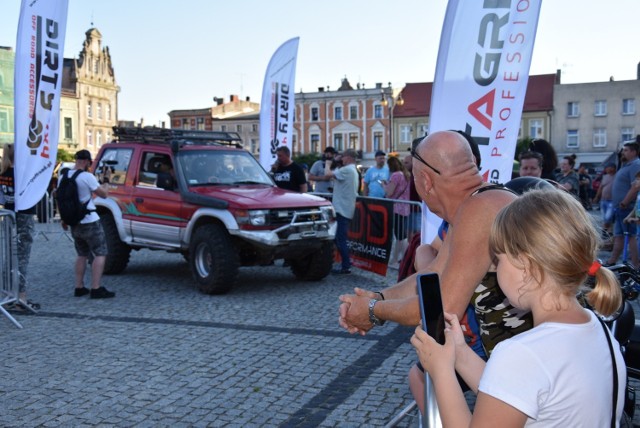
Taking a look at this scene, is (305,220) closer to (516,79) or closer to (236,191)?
(236,191)

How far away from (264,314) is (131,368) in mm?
2352

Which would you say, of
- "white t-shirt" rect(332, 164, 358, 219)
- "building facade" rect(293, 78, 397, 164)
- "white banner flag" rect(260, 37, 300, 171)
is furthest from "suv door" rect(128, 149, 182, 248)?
"building facade" rect(293, 78, 397, 164)

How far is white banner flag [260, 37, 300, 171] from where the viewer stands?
47.8 feet

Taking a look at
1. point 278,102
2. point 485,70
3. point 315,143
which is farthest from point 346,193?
point 315,143

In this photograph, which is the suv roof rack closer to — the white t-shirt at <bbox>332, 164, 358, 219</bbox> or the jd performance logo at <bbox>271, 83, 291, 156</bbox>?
the white t-shirt at <bbox>332, 164, 358, 219</bbox>

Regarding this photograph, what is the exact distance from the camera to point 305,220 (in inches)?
370

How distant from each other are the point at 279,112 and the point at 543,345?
13632mm

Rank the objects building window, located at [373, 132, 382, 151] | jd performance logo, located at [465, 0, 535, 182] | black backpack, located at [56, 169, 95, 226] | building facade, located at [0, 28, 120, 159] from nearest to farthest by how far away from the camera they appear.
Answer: jd performance logo, located at [465, 0, 535, 182], black backpack, located at [56, 169, 95, 226], building facade, located at [0, 28, 120, 159], building window, located at [373, 132, 382, 151]

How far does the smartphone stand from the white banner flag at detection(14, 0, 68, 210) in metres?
6.99

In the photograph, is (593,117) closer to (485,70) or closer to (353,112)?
(353,112)

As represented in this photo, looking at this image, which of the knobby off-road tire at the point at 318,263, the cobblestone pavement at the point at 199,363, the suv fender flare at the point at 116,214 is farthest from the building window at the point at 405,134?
the cobblestone pavement at the point at 199,363

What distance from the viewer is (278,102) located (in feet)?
49.3

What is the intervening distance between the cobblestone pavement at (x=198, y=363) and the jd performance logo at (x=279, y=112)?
19.4ft

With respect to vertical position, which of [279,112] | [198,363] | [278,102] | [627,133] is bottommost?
[198,363]
